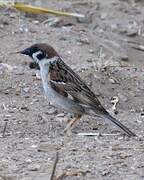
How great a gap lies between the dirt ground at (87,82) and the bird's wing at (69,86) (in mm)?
278

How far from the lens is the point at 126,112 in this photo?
27.0 ft

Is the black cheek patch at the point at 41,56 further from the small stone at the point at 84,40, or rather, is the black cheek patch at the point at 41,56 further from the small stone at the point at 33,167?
the small stone at the point at 84,40

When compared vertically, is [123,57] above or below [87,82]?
below

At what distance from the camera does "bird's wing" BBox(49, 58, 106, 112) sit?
737 centimetres

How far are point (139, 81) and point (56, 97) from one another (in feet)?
6.49

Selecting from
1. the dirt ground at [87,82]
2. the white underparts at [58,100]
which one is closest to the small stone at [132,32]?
the dirt ground at [87,82]

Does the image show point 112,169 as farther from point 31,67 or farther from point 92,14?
point 92,14

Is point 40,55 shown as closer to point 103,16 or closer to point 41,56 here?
point 41,56

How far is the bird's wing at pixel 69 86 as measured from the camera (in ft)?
24.2

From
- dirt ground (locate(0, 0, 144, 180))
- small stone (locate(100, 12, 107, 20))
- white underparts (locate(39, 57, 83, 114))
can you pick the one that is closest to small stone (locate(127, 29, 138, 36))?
dirt ground (locate(0, 0, 144, 180))

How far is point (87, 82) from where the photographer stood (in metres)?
8.73

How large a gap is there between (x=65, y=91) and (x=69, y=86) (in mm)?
97

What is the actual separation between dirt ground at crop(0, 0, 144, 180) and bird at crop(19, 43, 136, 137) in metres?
0.16

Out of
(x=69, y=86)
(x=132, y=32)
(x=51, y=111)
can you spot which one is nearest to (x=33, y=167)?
(x=69, y=86)
